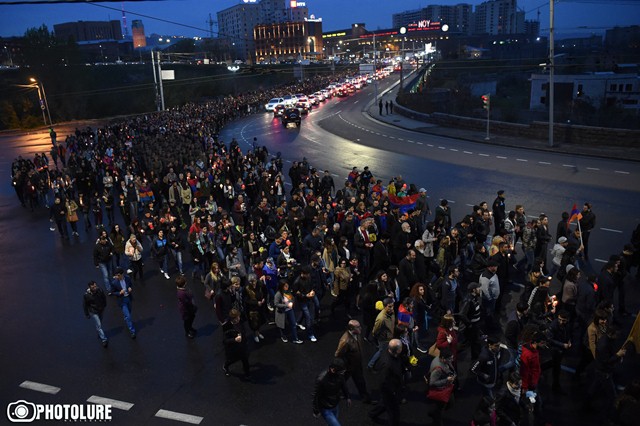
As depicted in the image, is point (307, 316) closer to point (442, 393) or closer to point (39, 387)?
point (442, 393)

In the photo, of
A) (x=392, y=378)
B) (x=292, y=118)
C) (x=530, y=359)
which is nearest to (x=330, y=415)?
(x=392, y=378)

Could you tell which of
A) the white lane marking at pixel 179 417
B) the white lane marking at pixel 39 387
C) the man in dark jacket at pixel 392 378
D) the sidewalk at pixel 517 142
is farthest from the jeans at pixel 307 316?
the sidewalk at pixel 517 142

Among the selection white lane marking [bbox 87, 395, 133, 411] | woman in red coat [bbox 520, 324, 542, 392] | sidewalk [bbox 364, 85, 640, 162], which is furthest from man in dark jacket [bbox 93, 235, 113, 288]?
sidewalk [bbox 364, 85, 640, 162]

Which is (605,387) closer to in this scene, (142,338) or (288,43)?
(142,338)

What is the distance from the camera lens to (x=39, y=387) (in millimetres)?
8445

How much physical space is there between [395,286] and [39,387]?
21.3 feet

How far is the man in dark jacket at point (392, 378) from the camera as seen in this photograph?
6.50 metres

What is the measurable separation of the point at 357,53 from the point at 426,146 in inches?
6723

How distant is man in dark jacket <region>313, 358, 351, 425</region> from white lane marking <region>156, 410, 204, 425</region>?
2.14m

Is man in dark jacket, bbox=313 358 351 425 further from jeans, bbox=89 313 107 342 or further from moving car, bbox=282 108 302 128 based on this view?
moving car, bbox=282 108 302 128

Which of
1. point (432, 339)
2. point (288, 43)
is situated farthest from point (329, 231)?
point (288, 43)

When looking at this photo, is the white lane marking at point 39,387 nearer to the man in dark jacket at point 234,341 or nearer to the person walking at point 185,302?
the person walking at point 185,302

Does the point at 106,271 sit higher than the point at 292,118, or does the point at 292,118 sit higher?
the point at 292,118

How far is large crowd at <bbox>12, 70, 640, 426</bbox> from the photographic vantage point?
22.2ft
